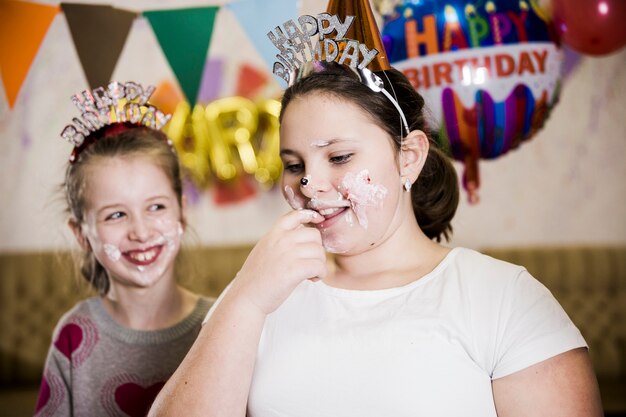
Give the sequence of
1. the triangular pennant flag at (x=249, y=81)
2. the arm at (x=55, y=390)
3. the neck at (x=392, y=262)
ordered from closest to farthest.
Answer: the neck at (x=392, y=262) → the arm at (x=55, y=390) → the triangular pennant flag at (x=249, y=81)

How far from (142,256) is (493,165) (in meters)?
2.58

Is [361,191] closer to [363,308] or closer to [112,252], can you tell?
[363,308]

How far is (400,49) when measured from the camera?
1.95 metres

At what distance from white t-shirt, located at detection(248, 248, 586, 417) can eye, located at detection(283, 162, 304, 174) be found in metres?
0.25

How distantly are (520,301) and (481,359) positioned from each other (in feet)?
0.40

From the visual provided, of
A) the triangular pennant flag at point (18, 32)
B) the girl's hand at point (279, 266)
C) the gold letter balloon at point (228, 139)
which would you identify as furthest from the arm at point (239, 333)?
the gold letter balloon at point (228, 139)

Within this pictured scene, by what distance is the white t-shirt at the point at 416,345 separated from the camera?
1.20 meters

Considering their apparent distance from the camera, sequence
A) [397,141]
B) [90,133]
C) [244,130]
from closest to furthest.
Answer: [397,141], [90,133], [244,130]

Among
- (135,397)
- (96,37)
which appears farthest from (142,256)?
(96,37)

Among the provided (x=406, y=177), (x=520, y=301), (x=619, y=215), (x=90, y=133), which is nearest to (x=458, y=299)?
(x=520, y=301)

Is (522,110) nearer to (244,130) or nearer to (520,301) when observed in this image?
(520,301)

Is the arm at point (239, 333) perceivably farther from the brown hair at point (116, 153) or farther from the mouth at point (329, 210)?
the brown hair at point (116, 153)

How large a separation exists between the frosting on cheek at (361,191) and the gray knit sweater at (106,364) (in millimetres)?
796

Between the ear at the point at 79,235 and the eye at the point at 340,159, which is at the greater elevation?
the eye at the point at 340,159
